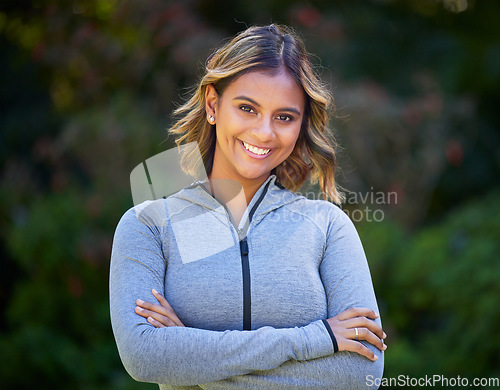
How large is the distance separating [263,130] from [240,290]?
0.44 metres

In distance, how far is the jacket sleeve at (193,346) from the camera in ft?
4.85

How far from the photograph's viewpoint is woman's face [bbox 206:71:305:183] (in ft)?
5.56

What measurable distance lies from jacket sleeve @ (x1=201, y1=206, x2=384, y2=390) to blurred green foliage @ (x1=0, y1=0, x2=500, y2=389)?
2.26m

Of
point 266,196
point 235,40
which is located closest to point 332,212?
point 266,196

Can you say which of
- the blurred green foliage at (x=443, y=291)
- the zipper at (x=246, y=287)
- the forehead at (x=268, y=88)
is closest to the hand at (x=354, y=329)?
the zipper at (x=246, y=287)

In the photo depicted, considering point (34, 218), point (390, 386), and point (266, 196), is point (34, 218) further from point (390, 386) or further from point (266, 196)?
point (266, 196)

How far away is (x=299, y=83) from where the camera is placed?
68.6 inches

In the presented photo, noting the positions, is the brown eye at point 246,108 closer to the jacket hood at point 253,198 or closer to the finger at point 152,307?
the jacket hood at point 253,198

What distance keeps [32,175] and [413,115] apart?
3.27 m

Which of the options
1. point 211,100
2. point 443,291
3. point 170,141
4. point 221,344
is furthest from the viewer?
point 170,141

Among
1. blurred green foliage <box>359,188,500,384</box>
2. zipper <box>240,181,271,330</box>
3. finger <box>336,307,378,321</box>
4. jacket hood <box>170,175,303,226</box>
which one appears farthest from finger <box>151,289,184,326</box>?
blurred green foliage <box>359,188,500,384</box>

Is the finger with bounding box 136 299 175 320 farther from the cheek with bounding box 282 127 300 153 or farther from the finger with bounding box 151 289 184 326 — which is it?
the cheek with bounding box 282 127 300 153

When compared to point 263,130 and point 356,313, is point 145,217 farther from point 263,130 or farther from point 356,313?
point 356,313

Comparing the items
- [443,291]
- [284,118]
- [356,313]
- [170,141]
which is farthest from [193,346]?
[170,141]
